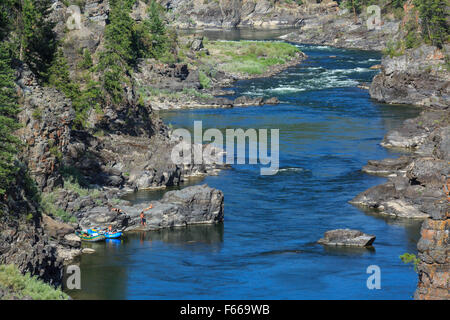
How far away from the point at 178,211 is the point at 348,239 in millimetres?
15666

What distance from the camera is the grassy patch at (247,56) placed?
161 m

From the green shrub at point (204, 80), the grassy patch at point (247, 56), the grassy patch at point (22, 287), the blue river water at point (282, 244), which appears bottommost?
the blue river water at point (282, 244)

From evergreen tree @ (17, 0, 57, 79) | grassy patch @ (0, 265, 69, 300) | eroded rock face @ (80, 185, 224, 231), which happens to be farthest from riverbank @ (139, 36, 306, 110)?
grassy patch @ (0, 265, 69, 300)

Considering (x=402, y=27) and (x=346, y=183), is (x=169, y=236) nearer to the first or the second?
(x=346, y=183)

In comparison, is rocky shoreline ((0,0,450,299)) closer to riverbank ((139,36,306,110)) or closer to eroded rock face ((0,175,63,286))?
eroded rock face ((0,175,63,286))

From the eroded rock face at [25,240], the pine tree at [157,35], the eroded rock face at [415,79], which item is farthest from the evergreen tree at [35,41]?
the eroded rock face at [415,79]

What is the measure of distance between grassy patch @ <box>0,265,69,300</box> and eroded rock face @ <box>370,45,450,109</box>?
297 ft

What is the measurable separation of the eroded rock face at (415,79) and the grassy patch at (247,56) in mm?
36708

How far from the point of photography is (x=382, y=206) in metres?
72.1

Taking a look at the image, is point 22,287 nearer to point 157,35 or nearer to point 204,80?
point 204,80

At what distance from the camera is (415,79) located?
127125 millimetres

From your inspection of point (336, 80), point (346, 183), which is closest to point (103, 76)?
point (346, 183)

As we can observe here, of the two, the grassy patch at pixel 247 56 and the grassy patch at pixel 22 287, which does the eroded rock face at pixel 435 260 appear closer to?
the grassy patch at pixel 22 287

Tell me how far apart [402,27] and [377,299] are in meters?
100
